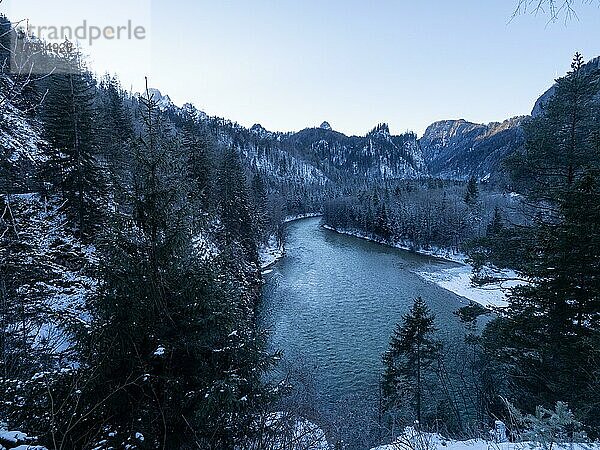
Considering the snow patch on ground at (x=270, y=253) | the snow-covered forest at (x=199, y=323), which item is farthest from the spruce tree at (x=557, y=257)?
the snow patch on ground at (x=270, y=253)

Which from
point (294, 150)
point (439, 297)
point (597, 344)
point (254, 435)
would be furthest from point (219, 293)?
point (294, 150)

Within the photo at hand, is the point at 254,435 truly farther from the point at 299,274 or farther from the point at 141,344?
the point at 299,274

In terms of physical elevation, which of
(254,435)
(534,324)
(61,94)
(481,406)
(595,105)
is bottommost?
(481,406)

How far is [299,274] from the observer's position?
38.7 metres

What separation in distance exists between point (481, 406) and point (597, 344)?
11.7 meters

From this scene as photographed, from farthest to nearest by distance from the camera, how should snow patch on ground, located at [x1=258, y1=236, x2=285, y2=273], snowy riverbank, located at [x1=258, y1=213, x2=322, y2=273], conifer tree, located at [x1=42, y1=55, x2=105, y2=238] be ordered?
snow patch on ground, located at [x1=258, y1=236, x2=285, y2=273]
snowy riverbank, located at [x1=258, y1=213, x2=322, y2=273]
conifer tree, located at [x1=42, y1=55, x2=105, y2=238]

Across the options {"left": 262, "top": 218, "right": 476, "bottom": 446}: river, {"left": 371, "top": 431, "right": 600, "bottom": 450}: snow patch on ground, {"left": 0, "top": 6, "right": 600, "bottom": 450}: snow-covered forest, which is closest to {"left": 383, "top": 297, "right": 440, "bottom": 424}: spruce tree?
{"left": 262, "top": 218, "right": 476, "bottom": 446}: river

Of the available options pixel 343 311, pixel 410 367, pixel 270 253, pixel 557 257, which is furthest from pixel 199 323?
pixel 270 253

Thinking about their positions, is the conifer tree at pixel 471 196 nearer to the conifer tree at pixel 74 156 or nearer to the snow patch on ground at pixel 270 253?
the snow patch on ground at pixel 270 253

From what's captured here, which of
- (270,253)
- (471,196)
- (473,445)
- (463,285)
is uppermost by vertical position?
(471,196)

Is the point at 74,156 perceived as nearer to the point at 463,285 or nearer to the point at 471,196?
the point at 463,285

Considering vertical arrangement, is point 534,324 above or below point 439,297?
above

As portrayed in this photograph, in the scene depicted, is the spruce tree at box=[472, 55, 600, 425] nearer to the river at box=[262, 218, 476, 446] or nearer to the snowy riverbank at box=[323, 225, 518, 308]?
the snowy riverbank at box=[323, 225, 518, 308]

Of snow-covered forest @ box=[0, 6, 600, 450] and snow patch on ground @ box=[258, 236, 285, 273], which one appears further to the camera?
snow patch on ground @ box=[258, 236, 285, 273]
